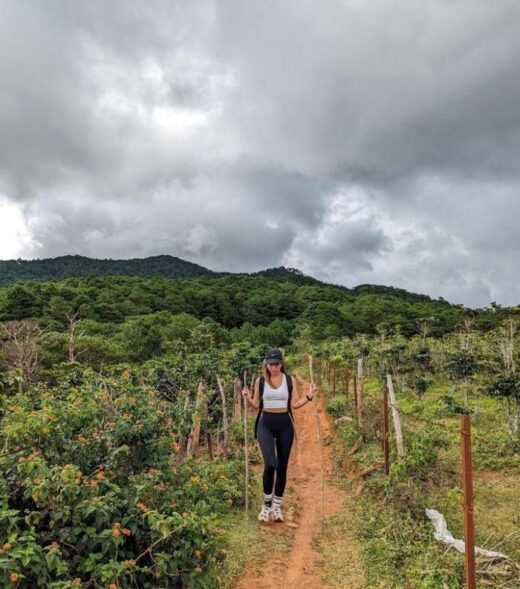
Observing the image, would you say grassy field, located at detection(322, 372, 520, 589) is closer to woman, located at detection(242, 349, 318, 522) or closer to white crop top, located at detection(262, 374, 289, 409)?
woman, located at detection(242, 349, 318, 522)

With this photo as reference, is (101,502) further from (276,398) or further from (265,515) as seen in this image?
(265,515)

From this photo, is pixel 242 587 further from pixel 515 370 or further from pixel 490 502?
pixel 515 370

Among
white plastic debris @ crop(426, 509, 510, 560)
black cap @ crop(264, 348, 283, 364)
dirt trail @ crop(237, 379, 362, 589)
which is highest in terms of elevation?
black cap @ crop(264, 348, 283, 364)

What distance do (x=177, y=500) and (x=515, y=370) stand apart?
1331cm

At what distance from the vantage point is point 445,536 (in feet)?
16.3

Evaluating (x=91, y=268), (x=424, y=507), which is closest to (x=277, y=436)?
(x=424, y=507)

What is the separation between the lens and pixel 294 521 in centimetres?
624

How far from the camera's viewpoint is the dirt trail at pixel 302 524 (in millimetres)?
4617

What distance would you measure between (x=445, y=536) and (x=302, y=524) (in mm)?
1923

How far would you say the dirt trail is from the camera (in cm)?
462

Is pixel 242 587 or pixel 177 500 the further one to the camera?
pixel 242 587

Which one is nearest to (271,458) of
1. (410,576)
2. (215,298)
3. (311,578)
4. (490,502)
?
(311,578)

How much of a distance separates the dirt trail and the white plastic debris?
38.4 inches

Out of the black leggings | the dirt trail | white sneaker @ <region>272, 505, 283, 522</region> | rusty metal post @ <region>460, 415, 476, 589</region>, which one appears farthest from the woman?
rusty metal post @ <region>460, 415, 476, 589</region>
